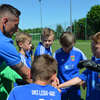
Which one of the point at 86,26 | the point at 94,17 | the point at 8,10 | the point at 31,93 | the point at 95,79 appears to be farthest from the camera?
the point at 94,17

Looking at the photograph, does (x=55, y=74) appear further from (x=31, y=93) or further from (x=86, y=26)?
(x=86, y=26)

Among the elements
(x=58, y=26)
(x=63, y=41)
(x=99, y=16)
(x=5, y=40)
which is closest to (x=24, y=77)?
(x=5, y=40)

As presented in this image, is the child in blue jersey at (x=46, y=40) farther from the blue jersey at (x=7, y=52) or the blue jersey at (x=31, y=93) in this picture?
the blue jersey at (x=31, y=93)

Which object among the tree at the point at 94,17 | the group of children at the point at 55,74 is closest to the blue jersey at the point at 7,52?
the group of children at the point at 55,74

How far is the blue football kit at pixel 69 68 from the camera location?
352 cm

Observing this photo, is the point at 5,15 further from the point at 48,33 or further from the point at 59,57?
the point at 48,33

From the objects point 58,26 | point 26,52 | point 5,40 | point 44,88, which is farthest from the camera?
point 58,26

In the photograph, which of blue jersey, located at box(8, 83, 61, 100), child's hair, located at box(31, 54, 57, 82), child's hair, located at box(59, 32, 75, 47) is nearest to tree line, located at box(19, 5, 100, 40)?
child's hair, located at box(59, 32, 75, 47)

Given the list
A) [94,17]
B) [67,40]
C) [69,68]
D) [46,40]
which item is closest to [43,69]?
[67,40]

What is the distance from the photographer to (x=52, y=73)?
1812mm

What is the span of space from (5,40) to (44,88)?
0.73 metres

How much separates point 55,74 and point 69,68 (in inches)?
66.2

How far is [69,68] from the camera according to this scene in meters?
3.53

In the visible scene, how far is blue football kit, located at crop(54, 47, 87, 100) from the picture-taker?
3.52 m
